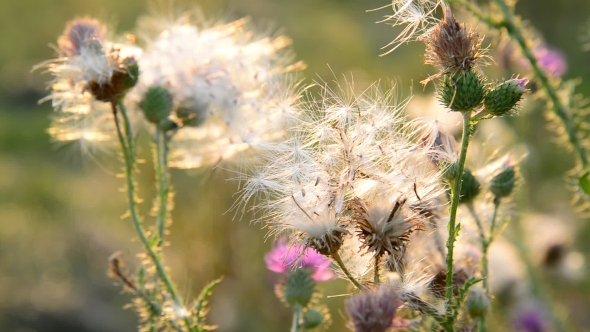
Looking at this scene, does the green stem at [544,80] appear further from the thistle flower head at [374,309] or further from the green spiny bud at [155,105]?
the green spiny bud at [155,105]

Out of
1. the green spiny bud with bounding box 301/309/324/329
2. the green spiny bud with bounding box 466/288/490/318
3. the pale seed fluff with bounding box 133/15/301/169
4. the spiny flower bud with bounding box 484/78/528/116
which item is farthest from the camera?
the pale seed fluff with bounding box 133/15/301/169

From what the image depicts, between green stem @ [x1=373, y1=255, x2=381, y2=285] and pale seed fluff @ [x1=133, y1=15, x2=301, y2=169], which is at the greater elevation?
pale seed fluff @ [x1=133, y1=15, x2=301, y2=169]

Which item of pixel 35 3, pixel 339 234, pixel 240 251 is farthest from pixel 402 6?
pixel 35 3

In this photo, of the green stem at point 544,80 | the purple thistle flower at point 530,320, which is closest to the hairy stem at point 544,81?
the green stem at point 544,80

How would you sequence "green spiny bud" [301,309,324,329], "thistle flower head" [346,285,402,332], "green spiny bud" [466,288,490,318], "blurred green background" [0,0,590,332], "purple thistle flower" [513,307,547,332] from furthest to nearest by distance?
1. "blurred green background" [0,0,590,332]
2. "purple thistle flower" [513,307,547,332]
3. "green spiny bud" [301,309,324,329]
4. "green spiny bud" [466,288,490,318]
5. "thistle flower head" [346,285,402,332]

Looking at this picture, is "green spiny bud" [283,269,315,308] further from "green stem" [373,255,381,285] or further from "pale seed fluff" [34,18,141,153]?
"pale seed fluff" [34,18,141,153]

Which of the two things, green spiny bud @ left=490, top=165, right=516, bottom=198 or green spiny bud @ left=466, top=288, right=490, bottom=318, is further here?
green spiny bud @ left=490, top=165, right=516, bottom=198

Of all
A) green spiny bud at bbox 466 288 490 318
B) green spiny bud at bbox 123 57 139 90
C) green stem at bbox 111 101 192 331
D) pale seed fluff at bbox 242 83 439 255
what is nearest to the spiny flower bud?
pale seed fluff at bbox 242 83 439 255
